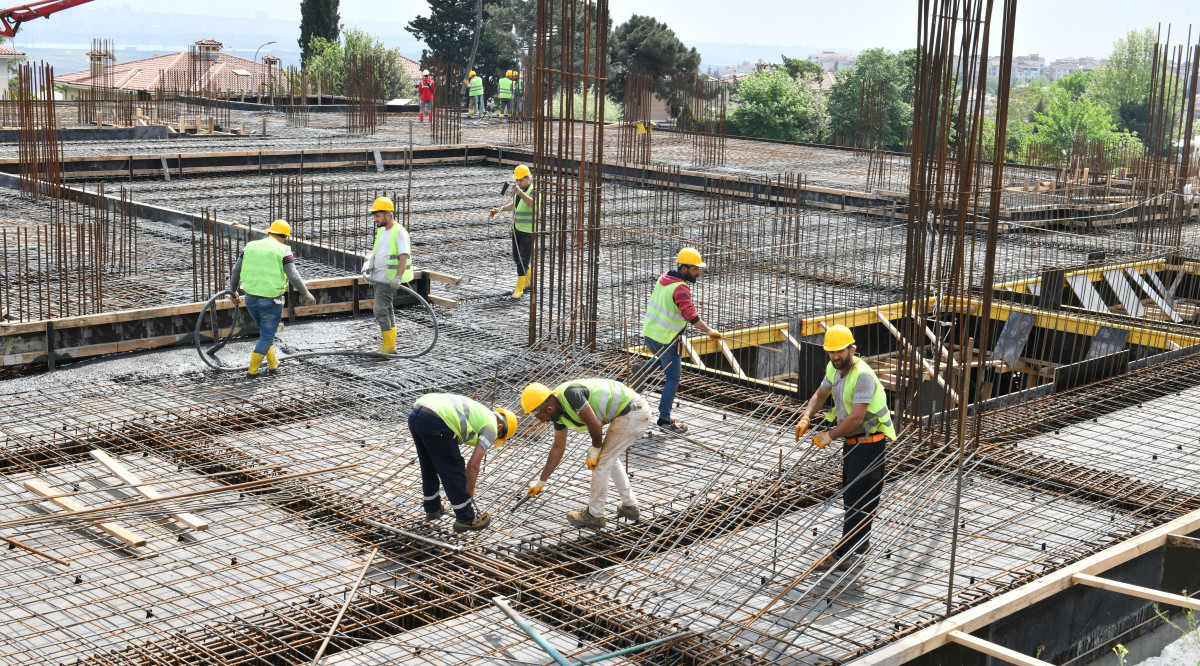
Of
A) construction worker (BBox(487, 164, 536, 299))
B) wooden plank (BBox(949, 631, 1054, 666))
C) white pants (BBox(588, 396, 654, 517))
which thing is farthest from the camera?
construction worker (BBox(487, 164, 536, 299))

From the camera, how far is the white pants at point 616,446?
23.3 ft

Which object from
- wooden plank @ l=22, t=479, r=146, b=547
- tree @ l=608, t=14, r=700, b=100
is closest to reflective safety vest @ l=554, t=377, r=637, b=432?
wooden plank @ l=22, t=479, r=146, b=547

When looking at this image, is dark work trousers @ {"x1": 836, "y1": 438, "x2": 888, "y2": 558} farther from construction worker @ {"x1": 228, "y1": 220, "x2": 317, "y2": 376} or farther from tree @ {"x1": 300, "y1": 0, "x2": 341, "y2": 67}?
tree @ {"x1": 300, "y1": 0, "x2": 341, "y2": 67}

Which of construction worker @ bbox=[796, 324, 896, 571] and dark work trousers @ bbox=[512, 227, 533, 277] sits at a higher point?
dark work trousers @ bbox=[512, 227, 533, 277]

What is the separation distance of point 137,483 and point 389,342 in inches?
143

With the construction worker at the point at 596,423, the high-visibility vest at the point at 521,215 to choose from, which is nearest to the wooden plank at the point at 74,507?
the construction worker at the point at 596,423

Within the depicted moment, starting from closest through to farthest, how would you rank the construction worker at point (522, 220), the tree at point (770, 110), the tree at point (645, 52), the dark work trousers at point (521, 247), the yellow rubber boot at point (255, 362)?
the yellow rubber boot at point (255, 362)
the construction worker at point (522, 220)
the dark work trousers at point (521, 247)
the tree at point (770, 110)
the tree at point (645, 52)

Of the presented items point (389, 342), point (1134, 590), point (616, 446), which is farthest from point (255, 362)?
point (1134, 590)

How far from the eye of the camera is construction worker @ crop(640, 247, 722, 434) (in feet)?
29.7

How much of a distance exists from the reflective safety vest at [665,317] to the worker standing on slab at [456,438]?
7.82ft

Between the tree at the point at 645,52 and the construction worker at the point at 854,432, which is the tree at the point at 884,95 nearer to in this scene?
the tree at the point at 645,52

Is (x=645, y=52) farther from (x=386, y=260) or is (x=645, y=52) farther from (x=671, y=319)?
(x=671, y=319)

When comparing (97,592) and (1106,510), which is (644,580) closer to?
(97,592)

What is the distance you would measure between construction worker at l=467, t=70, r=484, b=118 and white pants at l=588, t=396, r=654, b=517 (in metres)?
27.9
